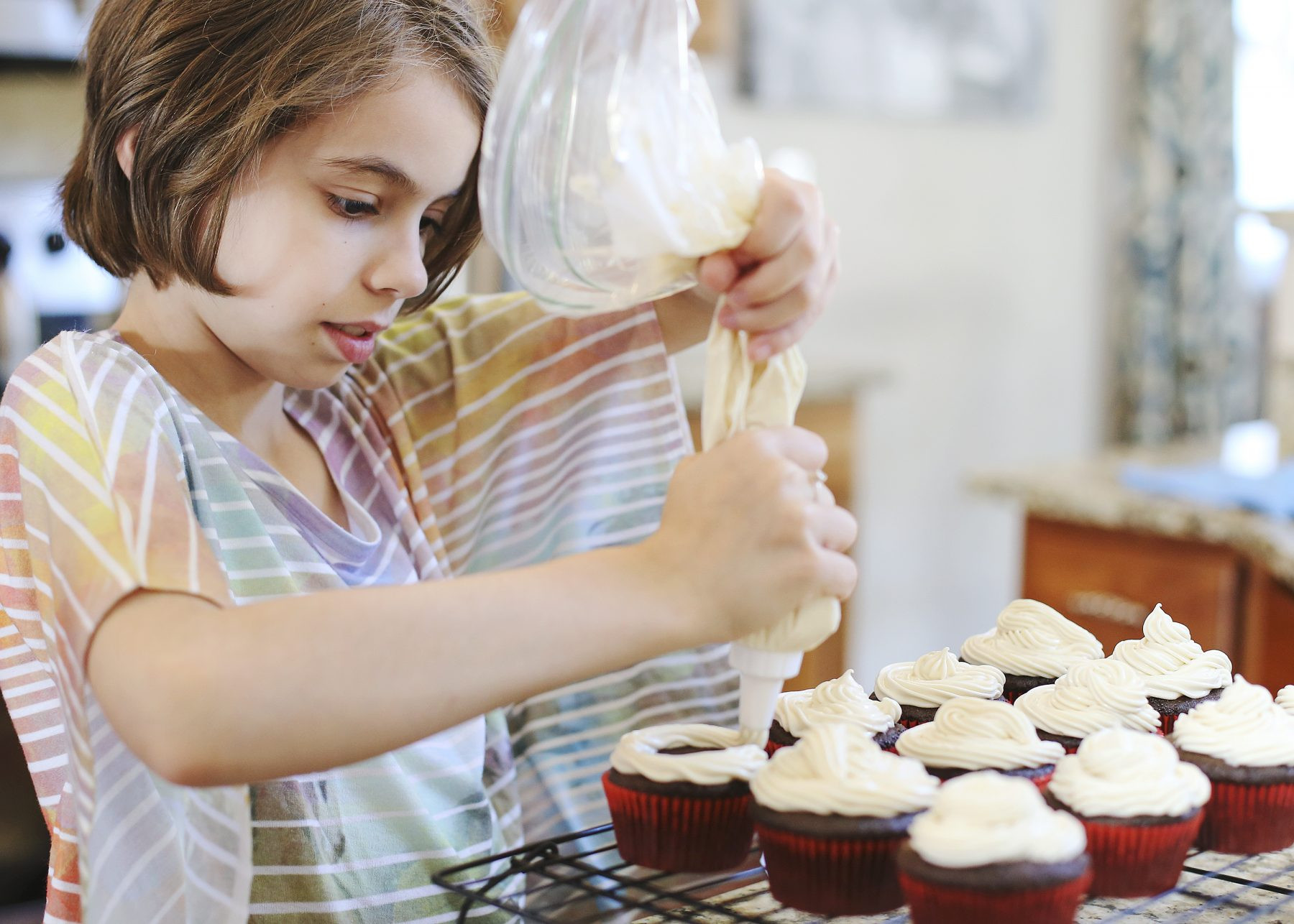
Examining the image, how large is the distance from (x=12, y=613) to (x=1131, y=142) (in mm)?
3509

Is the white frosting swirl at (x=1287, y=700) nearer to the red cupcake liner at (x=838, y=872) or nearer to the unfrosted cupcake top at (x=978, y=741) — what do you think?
the unfrosted cupcake top at (x=978, y=741)

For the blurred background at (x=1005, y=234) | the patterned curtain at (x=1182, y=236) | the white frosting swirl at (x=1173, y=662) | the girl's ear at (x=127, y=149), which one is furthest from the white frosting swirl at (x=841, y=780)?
the patterned curtain at (x=1182, y=236)

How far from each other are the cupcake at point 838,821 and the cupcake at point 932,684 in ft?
0.55

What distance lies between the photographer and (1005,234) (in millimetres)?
3682

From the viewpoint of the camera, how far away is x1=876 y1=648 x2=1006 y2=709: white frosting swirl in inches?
35.7

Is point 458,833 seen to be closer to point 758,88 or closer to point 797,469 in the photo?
point 797,469

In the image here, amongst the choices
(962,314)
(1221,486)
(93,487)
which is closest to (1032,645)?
(93,487)

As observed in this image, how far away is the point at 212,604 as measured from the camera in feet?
2.30

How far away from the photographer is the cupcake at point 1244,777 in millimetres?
778

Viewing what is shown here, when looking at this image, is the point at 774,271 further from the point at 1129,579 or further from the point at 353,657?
the point at 1129,579

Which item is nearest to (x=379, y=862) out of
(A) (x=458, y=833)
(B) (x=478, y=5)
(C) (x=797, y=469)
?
(A) (x=458, y=833)

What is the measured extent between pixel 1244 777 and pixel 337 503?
72 cm

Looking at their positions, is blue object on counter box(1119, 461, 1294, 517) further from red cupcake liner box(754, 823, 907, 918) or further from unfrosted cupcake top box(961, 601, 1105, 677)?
red cupcake liner box(754, 823, 907, 918)

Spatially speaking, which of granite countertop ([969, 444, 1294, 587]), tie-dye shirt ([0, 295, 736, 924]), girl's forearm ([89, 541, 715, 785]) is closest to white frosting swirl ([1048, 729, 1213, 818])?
girl's forearm ([89, 541, 715, 785])
